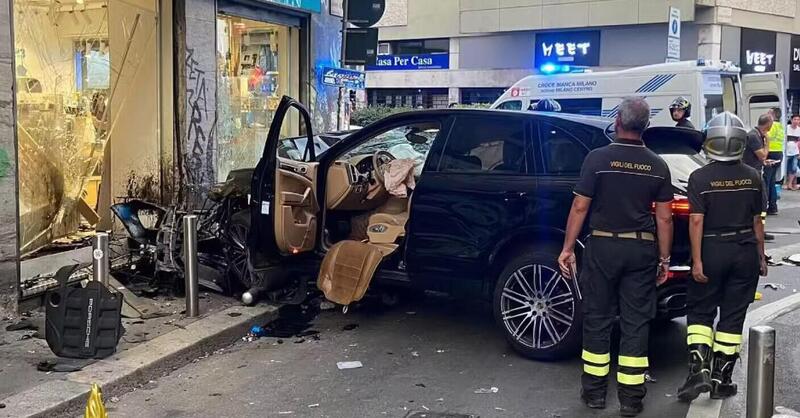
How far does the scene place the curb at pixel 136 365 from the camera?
4898mm

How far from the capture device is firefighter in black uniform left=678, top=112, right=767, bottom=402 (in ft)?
16.2

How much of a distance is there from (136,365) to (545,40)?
26744mm

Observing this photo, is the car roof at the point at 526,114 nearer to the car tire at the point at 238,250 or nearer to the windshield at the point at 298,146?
the car tire at the point at 238,250

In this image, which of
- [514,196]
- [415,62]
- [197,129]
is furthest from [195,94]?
[415,62]

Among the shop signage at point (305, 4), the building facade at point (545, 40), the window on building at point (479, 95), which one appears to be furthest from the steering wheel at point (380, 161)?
the window on building at point (479, 95)

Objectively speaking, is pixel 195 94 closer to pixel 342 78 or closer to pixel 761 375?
pixel 342 78

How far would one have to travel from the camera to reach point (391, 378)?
559cm

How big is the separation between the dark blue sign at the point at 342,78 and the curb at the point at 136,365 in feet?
13.3

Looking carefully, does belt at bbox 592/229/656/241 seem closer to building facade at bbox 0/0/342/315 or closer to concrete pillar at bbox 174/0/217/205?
building facade at bbox 0/0/342/315

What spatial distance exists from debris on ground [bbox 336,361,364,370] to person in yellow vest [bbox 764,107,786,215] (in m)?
10.2

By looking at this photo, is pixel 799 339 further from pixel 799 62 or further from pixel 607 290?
pixel 799 62

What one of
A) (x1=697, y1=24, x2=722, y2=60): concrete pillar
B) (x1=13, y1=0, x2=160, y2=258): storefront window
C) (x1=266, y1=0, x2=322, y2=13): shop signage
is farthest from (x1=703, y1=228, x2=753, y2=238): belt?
(x1=697, y1=24, x2=722, y2=60): concrete pillar

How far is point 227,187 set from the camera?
780 centimetres

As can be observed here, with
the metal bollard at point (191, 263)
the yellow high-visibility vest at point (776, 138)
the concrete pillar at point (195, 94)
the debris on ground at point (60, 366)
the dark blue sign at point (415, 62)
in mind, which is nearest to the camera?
the debris on ground at point (60, 366)
